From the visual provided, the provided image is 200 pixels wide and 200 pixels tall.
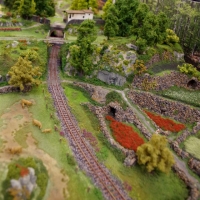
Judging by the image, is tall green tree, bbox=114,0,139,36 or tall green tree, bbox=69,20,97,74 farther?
tall green tree, bbox=114,0,139,36

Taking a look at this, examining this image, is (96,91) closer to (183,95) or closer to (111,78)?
(111,78)

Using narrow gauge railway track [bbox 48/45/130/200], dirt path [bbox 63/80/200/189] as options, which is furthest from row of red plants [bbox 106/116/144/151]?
narrow gauge railway track [bbox 48/45/130/200]

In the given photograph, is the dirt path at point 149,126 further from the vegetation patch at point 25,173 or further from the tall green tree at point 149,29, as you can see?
the vegetation patch at point 25,173

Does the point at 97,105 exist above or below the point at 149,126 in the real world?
above

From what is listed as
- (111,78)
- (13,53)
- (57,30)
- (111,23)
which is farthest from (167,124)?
(57,30)

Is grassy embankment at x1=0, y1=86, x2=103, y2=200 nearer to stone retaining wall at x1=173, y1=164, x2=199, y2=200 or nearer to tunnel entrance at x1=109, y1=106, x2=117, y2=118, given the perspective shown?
tunnel entrance at x1=109, y1=106, x2=117, y2=118

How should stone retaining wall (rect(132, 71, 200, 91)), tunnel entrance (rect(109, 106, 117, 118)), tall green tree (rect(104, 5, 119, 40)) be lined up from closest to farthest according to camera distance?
tunnel entrance (rect(109, 106, 117, 118)) < stone retaining wall (rect(132, 71, 200, 91)) < tall green tree (rect(104, 5, 119, 40))
